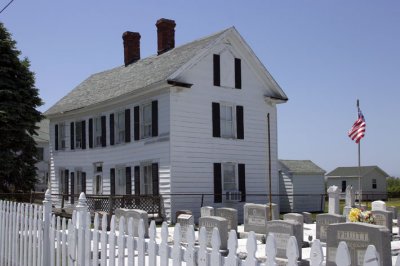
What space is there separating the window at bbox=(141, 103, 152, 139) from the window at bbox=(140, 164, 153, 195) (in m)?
1.54

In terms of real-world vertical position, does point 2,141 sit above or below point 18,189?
above

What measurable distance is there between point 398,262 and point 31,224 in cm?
608

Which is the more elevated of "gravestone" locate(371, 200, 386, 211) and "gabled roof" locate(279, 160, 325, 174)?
"gabled roof" locate(279, 160, 325, 174)

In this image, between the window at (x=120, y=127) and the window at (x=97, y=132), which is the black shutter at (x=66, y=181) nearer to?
the window at (x=97, y=132)

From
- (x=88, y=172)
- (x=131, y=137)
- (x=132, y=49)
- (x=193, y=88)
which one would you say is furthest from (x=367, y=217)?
(x=132, y=49)

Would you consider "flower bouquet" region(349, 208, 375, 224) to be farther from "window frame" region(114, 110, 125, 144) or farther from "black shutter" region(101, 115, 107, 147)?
"black shutter" region(101, 115, 107, 147)

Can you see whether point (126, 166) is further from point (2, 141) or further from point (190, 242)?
point (190, 242)

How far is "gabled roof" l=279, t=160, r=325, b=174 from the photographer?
1358 inches

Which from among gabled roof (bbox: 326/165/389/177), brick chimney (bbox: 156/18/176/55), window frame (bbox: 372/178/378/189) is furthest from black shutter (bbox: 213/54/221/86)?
window frame (bbox: 372/178/378/189)

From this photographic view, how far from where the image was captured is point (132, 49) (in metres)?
32.0

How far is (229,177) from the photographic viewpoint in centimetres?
2567

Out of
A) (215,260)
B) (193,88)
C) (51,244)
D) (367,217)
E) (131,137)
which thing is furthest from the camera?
(131,137)

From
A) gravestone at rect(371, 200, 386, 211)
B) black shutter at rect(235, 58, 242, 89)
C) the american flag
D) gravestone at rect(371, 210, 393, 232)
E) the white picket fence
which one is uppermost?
black shutter at rect(235, 58, 242, 89)

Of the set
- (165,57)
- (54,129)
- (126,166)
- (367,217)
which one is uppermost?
(165,57)
